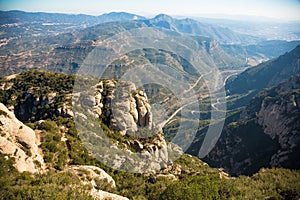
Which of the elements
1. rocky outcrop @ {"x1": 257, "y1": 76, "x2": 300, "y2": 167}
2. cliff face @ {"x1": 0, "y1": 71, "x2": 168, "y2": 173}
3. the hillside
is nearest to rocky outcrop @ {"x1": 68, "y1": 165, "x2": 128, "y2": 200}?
the hillside

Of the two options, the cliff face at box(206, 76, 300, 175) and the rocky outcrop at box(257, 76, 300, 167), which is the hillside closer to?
the rocky outcrop at box(257, 76, 300, 167)

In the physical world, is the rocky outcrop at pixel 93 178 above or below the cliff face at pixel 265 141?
above

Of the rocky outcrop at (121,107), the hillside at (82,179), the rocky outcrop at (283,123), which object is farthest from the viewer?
the rocky outcrop at (283,123)

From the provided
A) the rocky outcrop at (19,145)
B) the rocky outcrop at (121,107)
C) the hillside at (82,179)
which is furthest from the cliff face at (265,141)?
the rocky outcrop at (19,145)

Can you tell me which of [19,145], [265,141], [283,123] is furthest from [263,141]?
[19,145]

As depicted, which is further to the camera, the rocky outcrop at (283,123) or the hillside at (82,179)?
the rocky outcrop at (283,123)

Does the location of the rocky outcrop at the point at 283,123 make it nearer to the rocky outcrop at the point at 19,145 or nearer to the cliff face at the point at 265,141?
the cliff face at the point at 265,141
